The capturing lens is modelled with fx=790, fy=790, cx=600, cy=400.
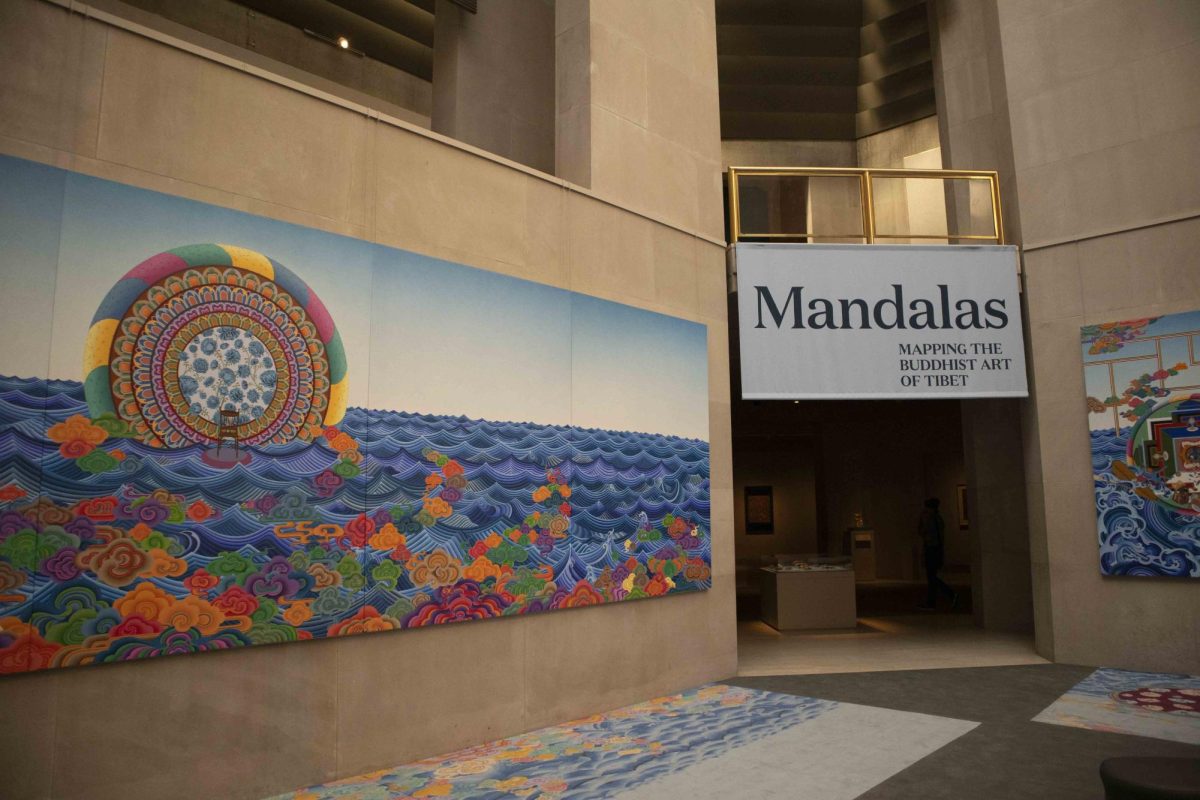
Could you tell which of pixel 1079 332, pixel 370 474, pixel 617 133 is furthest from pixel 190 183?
pixel 1079 332

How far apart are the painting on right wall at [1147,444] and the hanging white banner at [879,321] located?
0.88 metres

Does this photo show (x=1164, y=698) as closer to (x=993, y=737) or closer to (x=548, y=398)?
(x=993, y=737)

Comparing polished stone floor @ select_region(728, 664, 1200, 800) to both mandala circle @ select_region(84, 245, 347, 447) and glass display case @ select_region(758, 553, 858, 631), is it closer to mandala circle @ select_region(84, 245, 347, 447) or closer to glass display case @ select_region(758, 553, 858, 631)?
glass display case @ select_region(758, 553, 858, 631)

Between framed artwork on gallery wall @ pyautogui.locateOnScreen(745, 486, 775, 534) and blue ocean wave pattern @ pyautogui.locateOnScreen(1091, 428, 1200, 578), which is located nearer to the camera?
blue ocean wave pattern @ pyautogui.locateOnScreen(1091, 428, 1200, 578)

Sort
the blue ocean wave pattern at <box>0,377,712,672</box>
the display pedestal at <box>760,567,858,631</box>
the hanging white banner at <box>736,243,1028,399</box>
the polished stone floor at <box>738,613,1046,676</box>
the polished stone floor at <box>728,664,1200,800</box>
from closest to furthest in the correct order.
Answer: the blue ocean wave pattern at <box>0,377,712,672</box> < the polished stone floor at <box>728,664,1200,800</box> < the polished stone floor at <box>738,613,1046,676</box> < the hanging white banner at <box>736,243,1028,399</box> < the display pedestal at <box>760,567,858,631</box>

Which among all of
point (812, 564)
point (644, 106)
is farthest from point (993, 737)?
point (644, 106)

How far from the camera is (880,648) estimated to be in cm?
923

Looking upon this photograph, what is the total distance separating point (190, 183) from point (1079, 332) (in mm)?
8631

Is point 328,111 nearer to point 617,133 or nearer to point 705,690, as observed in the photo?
point 617,133

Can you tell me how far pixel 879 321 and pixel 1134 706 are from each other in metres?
4.33

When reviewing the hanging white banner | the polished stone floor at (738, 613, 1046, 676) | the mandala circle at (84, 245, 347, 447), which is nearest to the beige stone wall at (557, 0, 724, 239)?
the hanging white banner

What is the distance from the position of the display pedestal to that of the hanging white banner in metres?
3.17

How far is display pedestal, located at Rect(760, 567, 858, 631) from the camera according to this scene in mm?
10680

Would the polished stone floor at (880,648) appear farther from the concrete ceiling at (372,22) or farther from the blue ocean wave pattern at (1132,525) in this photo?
the concrete ceiling at (372,22)
